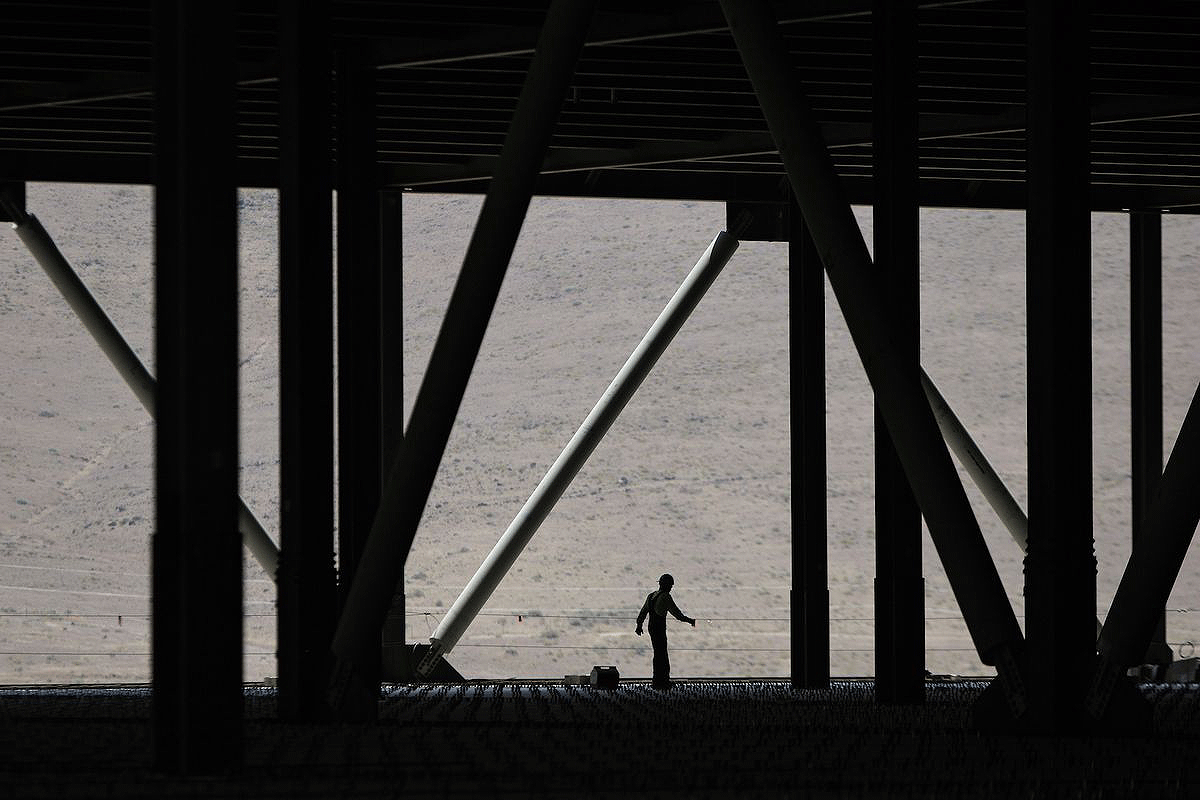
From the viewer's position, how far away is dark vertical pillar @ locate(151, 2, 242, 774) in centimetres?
795

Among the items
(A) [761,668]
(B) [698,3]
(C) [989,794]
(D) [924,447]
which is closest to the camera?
(C) [989,794]

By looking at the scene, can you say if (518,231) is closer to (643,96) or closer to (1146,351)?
(643,96)

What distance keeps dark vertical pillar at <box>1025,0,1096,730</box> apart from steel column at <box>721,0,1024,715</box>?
305mm

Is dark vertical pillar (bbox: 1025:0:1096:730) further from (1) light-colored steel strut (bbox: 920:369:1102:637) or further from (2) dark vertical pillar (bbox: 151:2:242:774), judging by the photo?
(1) light-colored steel strut (bbox: 920:369:1102:637)

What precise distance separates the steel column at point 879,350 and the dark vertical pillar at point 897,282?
2.02m

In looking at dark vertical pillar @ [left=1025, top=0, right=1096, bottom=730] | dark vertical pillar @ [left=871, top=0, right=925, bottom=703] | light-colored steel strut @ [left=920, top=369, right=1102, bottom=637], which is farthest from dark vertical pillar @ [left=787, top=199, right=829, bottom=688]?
dark vertical pillar @ [left=1025, top=0, right=1096, bottom=730]

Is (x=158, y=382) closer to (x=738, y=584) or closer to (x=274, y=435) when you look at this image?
(x=738, y=584)

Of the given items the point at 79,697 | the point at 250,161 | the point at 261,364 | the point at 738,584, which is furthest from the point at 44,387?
the point at 79,697

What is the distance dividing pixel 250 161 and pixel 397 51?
721 centimetres

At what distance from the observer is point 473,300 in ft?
42.3

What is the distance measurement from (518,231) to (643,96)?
8088 mm

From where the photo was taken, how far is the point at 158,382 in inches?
316

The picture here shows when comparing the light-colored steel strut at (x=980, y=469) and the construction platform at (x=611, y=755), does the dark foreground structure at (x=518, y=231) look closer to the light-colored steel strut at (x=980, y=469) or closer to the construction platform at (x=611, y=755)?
the construction platform at (x=611, y=755)

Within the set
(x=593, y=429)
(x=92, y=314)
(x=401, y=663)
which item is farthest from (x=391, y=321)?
(x=401, y=663)
